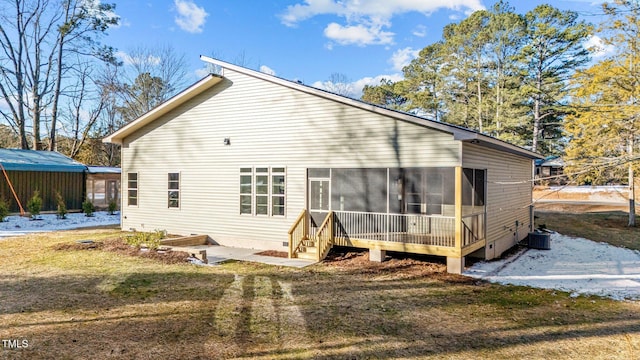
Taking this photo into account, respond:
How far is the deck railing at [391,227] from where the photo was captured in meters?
10.2

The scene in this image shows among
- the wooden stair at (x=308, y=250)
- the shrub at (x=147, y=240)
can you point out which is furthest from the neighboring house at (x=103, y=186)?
the wooden stair at (x=308, y=250)

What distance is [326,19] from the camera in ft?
111

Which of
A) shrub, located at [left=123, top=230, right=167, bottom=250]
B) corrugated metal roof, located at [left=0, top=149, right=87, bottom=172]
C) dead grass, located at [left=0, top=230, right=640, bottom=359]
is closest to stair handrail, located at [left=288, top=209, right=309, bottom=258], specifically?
dead grass, located at [left=0, top=230, right=640, bottom=359]

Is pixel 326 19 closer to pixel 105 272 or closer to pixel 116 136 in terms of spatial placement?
pixel 116 136

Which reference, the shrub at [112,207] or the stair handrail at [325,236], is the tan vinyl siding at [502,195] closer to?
the stair handrail at [325,236]

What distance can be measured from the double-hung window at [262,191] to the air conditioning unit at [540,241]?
902 centimetres

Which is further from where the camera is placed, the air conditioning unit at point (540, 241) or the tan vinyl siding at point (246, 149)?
the air conditioning unit at point (540, 241)

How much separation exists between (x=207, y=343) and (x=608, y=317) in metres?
6.68

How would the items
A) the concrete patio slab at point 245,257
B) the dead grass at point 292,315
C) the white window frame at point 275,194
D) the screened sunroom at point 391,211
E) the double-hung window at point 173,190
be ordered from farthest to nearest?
the double-hung window at point 173,190 → the white window frame at point 275,194 → the concrete patio slab at point 245,257 → the screened sunroom at point 391,211 → the dead grass at point 292,315

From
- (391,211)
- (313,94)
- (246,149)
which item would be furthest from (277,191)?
(391,211)

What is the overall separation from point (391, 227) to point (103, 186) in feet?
70.5

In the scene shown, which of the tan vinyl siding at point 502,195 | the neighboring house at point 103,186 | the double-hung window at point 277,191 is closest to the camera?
the tan vinyl siding at point 502,195

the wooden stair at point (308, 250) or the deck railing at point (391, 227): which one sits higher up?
the deck railing at point (391, 227)

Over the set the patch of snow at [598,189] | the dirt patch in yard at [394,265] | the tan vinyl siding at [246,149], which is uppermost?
the tan vinyl siding at [246,149]
